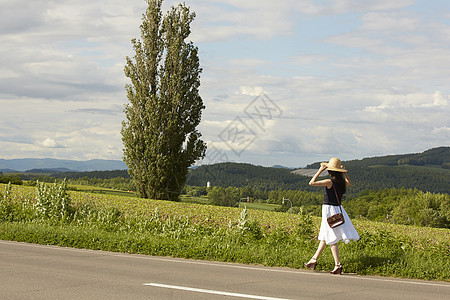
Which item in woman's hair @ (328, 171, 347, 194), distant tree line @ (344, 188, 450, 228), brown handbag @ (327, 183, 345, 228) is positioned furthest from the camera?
distant tree line @ (344, 188, 450, 228)

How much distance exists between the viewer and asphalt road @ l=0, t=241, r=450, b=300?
6926 millimetres

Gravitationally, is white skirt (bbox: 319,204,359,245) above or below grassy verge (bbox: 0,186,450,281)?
above

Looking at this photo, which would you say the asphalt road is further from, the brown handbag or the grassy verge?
the brown handbag

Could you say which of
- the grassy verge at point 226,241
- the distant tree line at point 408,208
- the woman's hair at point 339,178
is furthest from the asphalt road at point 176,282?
the distant tree line at point 408,208

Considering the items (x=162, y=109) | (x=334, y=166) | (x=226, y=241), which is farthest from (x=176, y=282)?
(x=162, y=109)

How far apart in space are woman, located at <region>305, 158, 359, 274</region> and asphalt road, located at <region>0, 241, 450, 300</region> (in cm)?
45

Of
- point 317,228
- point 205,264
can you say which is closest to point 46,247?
point 205,264

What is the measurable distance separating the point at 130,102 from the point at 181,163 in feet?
16.9

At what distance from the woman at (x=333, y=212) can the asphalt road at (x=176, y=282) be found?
446 mm

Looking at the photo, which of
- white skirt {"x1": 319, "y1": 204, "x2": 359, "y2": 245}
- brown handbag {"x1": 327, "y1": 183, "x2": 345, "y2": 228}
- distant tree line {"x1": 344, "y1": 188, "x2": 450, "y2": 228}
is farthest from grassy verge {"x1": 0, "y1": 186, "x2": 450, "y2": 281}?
distant tree line {"x1": 344, "y1": 188, "x2": 450, "y2": 228}

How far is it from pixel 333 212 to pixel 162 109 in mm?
21364

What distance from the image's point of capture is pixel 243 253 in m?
10.5

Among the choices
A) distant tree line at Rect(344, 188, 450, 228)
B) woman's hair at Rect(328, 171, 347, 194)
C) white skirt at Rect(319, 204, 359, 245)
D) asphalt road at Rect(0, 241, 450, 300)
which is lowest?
distant tree line at Rect(344, 188, 450, 228)

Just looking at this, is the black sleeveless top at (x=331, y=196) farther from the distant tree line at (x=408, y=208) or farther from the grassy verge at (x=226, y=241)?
the distant tree line at (x=408, y=208)
